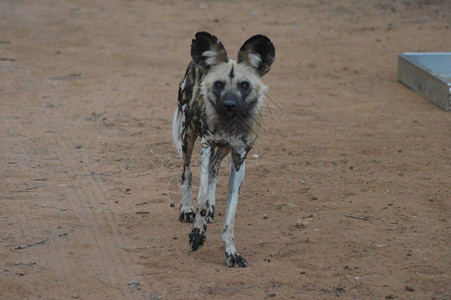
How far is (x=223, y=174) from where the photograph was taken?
5285 millimetres

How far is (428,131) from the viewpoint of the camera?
6.12m

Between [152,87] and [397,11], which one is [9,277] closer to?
[152,87]

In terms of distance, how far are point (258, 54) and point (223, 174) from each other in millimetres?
1708

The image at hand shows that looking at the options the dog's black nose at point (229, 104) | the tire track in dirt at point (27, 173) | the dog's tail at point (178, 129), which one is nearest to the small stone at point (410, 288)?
the dog's black nose at point (229, 104)

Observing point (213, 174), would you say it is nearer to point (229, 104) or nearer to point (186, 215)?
point (186, 215)

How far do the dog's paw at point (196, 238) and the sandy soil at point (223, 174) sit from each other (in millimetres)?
56

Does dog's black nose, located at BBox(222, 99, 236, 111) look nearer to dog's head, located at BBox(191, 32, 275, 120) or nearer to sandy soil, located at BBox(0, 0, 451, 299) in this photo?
dog's head, located at BBox(191, 32, 275, 120)

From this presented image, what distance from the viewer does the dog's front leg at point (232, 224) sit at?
142 inches

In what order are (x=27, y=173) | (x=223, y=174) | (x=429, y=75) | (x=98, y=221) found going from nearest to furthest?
(x=98, y=221), (x=27, y=173), (x=223, y=174), (x=429, y=75)

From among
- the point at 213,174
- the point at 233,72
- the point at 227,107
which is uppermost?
the point at 233,72

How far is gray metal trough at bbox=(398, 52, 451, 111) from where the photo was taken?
6.78 meters

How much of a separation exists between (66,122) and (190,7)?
5.96 metres

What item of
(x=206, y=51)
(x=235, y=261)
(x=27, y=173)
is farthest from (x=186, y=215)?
(x=27, y=173)

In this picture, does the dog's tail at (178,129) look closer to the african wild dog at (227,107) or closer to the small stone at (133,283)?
the african wild dog at (227,107)
